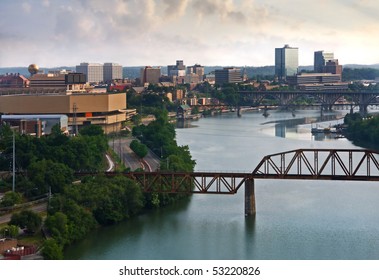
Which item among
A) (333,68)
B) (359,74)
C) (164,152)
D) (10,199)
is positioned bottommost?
(10,199)

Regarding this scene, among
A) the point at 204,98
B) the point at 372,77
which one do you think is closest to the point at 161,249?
the point at 204,98

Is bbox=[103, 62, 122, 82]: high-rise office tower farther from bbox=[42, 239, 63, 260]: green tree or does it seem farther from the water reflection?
bbox=[42, 239, 63, 260]: green tree

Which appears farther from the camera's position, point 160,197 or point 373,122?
point 373,122

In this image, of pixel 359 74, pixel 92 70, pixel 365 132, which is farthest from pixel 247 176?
pixel 359 74

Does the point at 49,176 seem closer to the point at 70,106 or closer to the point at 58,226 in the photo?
the point at 58,226

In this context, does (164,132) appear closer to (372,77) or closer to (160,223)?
(160,223)
